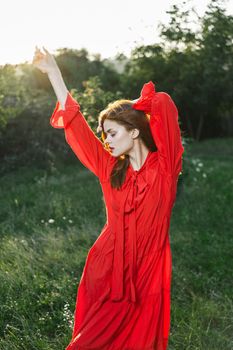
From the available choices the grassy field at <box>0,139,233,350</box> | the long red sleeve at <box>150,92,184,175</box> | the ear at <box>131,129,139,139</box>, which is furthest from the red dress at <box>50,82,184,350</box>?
the grassy field at <box>0,139,233,350</box>

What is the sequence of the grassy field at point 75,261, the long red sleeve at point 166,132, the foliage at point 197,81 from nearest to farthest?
1. the long red sleeve at point 166,132
2. the grassy field at point 75,261
3. the foliage at point 197,81

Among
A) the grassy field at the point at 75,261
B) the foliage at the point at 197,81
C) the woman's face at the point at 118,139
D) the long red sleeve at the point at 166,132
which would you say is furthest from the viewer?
the foliage at the point at 197,81

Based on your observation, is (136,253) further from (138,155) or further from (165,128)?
(165,128)

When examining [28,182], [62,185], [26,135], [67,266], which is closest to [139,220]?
[67,266]

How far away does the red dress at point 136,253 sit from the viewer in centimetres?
279

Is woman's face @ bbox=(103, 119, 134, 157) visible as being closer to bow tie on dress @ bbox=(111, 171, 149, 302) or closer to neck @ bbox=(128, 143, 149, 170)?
neck @ bbox=(128, 143, 149, 170)

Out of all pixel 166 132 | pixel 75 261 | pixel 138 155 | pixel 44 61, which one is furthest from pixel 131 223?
pixel 75 261

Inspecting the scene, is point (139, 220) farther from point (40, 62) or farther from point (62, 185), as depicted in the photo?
point (62, 185)

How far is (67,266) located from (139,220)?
2.86 metres

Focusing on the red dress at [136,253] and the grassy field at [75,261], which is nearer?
the red dress at [136,253]

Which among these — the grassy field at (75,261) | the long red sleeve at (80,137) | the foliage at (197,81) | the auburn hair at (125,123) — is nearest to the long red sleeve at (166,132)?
the auburn hair at (125,123)

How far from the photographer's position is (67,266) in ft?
18.2

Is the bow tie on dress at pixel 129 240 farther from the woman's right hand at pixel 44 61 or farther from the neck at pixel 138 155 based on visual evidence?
the woman's right hand at pixel 44 61

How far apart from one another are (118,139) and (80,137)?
19 cm
